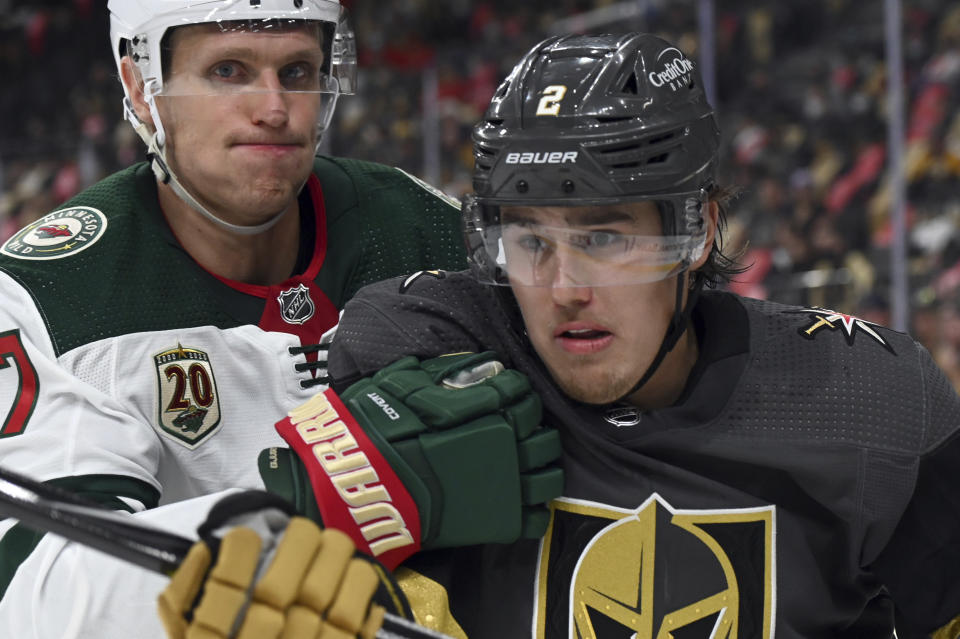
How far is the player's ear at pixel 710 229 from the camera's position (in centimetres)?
189

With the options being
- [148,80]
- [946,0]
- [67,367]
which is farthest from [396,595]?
[946,0]

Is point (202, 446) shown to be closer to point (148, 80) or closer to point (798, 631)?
point (148, 80)

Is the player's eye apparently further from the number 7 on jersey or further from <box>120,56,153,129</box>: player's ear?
the number 7 on jersey

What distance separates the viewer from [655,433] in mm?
1774

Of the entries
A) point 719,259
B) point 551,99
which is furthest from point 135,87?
point 719,259

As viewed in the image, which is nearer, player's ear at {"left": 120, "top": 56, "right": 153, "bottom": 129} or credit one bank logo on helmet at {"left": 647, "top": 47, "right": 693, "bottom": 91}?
credit one bank logo on helmet at {"left": 647, "top": 47, "right": 693, "bottom": 91}

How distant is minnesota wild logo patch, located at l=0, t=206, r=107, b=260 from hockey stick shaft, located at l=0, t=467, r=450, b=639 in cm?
109

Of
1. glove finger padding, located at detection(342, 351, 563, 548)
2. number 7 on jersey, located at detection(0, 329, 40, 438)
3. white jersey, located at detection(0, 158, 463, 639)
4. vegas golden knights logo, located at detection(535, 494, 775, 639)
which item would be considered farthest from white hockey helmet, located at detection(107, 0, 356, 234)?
vegas golden knights logo, located at detection(535, 494, 775, 639)

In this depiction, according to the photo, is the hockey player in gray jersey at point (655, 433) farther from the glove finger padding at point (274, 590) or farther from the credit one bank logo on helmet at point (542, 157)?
the glove finger padding at point (274, 590)

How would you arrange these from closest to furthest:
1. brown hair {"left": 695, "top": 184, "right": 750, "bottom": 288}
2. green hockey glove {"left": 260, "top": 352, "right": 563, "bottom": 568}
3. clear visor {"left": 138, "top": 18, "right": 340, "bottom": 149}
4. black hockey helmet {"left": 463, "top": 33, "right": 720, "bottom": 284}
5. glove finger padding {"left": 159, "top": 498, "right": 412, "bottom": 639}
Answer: glove finger padding {"left": 159, "top": 498, "right": 412, "bottom": 639} → green hockey glove {"left": 260, "top": 352, "right": 563, "bottom": 568} → black hockey helmet {"left": 463, "top": 33, "right": 720, "bottom": 284} → brown hair {"left": 695, "top": 184, "right": 750, "bottom": 288} → clear visor {"left": 138, "top": 18, "right": 340, "bottom": 149}

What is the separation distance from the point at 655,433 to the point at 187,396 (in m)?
0.96

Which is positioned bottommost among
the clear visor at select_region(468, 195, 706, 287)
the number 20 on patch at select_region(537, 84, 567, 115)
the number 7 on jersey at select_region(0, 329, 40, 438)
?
the number 7 on jersey at select_region(0, 329, 40, 438)

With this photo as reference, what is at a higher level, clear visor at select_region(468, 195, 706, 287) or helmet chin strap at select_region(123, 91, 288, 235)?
clear visor at select_region(468, 195, 706, 287)

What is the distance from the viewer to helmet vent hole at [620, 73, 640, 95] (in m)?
1.79
